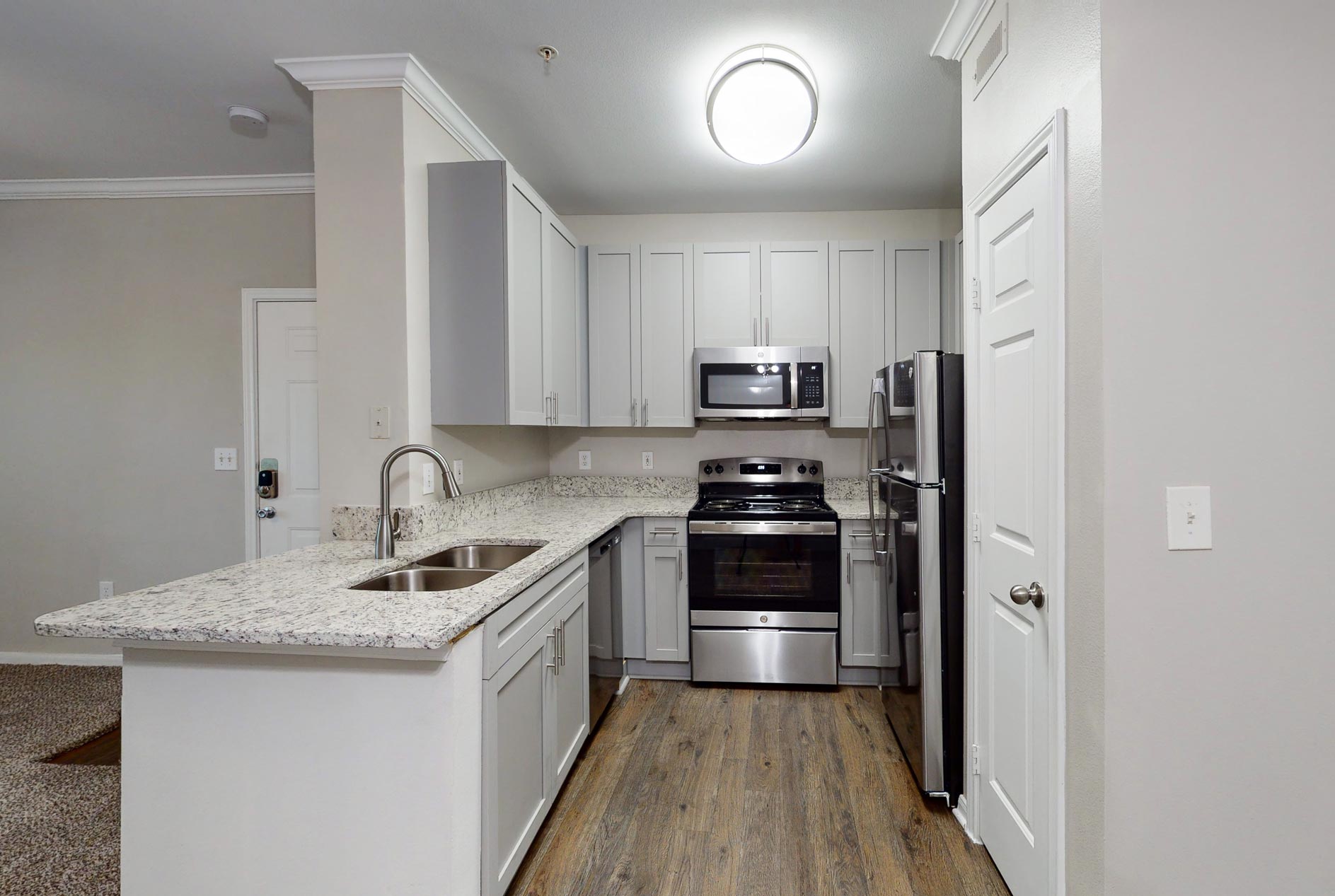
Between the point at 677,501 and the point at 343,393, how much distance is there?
1.95 meters

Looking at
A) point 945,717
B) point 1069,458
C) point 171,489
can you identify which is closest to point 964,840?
point 945,717

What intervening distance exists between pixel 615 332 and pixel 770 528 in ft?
4.71

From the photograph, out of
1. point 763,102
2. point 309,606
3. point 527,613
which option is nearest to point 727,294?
point 763,102

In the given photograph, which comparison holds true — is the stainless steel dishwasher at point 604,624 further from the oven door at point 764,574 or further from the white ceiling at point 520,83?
the white ceiling at point 520,83

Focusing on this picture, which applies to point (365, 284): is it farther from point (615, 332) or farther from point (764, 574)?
point (764, 574)

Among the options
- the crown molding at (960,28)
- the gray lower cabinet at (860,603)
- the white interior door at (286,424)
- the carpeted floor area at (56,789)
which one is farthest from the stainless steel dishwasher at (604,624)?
the crown molding at (960,28)

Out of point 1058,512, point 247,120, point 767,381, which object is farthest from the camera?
point 767,381

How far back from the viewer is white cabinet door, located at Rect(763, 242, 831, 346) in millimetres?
3666

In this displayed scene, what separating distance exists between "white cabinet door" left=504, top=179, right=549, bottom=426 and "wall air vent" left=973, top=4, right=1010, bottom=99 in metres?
1.65

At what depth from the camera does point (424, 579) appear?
2.13m

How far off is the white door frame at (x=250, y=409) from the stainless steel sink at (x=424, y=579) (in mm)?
1888

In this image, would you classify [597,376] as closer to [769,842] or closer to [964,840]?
[769,842]

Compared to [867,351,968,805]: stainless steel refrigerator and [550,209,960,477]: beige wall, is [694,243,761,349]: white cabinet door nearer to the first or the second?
[550,209,960,477]: beige wall

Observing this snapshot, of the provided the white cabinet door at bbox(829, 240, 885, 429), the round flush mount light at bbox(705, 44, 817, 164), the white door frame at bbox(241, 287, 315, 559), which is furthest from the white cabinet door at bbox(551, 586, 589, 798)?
the white door frame at bbox(241, 287, 315, 559)
